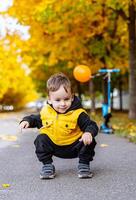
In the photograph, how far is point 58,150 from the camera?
6.00 meters

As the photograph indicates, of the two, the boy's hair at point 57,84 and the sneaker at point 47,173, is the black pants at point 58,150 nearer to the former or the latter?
the sneaker at point 47,173

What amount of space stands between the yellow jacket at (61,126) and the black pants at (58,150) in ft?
0.16

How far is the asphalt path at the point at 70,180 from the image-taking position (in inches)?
191

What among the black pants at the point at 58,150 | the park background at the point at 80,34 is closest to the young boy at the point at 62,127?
the black pants at the point at 58,150

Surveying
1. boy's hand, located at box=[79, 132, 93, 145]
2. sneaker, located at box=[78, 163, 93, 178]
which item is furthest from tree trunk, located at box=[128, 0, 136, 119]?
boy's hand, located at box=[79, 132, 93, 145]

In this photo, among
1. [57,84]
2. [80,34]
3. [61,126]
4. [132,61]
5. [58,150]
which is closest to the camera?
[57,84]

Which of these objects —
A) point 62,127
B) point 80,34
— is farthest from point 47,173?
point 80,34

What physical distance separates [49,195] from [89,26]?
729 inches

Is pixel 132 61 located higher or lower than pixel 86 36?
lower

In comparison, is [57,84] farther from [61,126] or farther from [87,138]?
[87,138]

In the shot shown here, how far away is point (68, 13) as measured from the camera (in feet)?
64.0

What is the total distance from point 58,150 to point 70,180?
0.49 metres

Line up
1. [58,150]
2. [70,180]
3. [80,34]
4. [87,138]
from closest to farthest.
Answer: [87,138] < [70,180] < [58,150] < [80,34]

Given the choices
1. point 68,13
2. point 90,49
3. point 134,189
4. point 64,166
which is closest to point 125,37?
point 90,49
